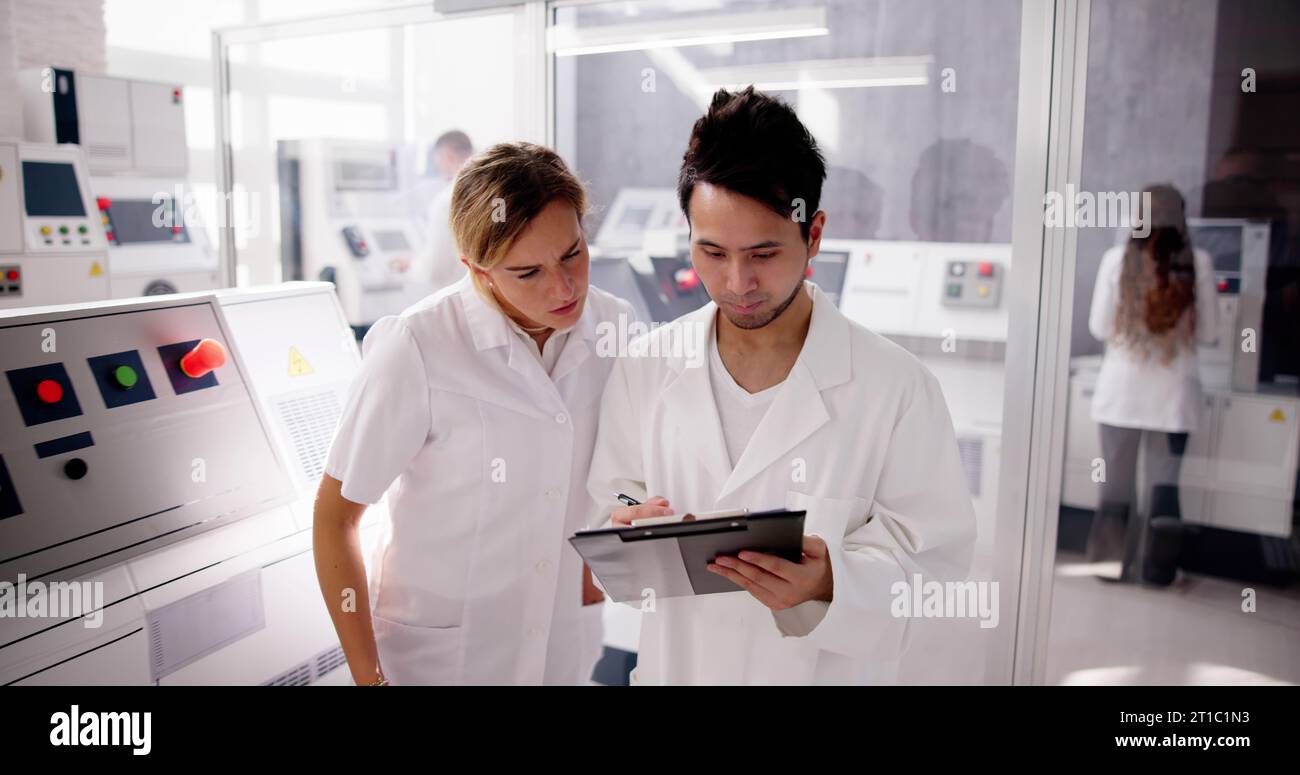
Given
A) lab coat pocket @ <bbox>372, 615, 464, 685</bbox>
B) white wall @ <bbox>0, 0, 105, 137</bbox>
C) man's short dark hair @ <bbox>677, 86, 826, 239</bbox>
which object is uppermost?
white wall @ <bbox>0, 0, 105, 137</bbox>

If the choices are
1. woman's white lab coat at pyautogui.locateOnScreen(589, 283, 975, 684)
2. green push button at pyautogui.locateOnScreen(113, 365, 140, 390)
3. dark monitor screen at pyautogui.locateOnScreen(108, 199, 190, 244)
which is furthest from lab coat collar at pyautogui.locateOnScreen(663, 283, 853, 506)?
dark monitor screen at pyautogui.locateOnScreen(108, 199, 190, 244)

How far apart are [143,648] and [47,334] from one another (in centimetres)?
57

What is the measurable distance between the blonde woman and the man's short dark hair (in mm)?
282

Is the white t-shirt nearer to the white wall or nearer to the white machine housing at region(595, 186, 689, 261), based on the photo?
the white machine housing at region(595, 186, 689, 261)

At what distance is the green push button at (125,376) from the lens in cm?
164

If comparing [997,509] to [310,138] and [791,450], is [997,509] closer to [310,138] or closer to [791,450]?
[791,450]

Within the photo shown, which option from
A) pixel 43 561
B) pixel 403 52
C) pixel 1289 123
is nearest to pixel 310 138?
pixel 403 52

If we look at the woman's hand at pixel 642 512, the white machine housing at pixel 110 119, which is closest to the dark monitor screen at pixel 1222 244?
the woman's hand at pixel 642 512

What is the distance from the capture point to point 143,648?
1514 mm

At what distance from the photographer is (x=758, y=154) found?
134 cm

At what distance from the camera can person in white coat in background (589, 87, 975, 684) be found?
4.39ft

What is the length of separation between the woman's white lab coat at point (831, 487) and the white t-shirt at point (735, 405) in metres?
0.03

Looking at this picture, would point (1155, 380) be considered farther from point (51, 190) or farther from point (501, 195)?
point (51, 190)

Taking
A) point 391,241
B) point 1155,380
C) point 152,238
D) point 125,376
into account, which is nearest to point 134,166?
point 152,238
